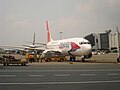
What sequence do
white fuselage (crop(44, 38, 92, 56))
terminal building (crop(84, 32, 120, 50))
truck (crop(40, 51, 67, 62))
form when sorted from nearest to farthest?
white fuselage (crop(44, 38, 92, 56)), truck (crop(40, 51, 67, 62)), terminal building (crop(84, 32, 120, 50))

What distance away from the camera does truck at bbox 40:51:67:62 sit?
4156 cm

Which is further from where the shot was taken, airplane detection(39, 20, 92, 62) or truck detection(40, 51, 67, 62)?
truck detection(40, 51, 67, 62)

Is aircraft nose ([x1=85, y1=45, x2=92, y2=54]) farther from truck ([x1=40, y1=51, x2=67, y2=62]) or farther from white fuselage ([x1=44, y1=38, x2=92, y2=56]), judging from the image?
truck ([x1=40, y1=51, x2=67, y2=62])

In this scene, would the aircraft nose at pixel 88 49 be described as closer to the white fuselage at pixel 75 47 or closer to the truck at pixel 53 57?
the white fuselage at pixel 75 47

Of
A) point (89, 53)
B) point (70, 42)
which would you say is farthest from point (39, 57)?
point (89, 53)

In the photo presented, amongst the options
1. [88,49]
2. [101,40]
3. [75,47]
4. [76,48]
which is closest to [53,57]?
[75,47]

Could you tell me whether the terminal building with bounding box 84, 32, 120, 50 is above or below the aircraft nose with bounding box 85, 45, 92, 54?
above

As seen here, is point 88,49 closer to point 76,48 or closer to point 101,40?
point 76,48

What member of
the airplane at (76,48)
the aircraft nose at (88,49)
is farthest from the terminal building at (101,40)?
the aircraft nose at (88,49)

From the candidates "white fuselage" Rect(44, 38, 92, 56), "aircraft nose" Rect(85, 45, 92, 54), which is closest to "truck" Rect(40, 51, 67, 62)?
"white fuselage" Rect(44, 38, 92, 56)

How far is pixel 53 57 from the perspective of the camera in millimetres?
41750

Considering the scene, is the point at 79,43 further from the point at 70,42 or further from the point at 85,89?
the point at 85,89

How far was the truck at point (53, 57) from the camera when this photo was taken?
136ft

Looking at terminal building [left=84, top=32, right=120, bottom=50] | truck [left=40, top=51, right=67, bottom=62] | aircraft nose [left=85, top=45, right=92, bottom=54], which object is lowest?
truck [left=40, top=51, right=67, bottom=62]
